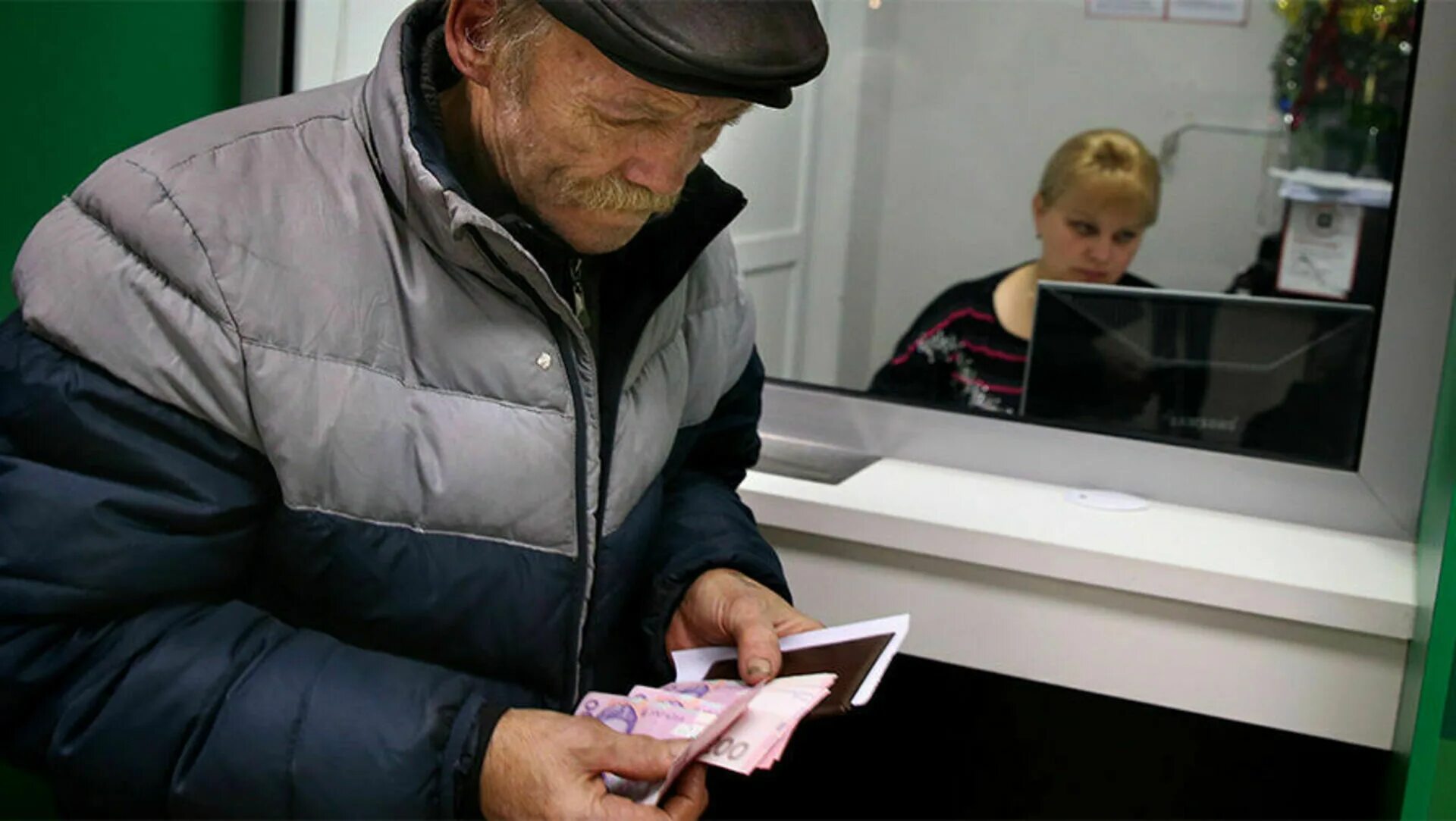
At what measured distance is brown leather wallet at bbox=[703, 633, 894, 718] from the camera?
131cm

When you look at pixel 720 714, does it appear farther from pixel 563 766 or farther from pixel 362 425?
pixel 362 425

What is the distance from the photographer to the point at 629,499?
1372mm

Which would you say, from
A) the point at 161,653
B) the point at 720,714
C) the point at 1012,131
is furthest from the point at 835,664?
the point at 1012,131

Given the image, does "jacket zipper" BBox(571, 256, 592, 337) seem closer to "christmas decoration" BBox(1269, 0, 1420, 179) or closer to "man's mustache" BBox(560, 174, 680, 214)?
"man's mustache" BBox(560, 174, 680, 214)

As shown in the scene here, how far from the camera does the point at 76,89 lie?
1.74 metres

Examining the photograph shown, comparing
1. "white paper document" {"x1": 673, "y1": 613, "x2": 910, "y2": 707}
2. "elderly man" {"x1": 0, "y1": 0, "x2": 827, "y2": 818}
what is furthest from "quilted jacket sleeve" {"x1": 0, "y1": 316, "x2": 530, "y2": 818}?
"white paper document" {"x1": 673, "y1": 613, "x2": 910, "y2": 707}

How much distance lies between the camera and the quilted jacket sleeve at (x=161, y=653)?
1090mm

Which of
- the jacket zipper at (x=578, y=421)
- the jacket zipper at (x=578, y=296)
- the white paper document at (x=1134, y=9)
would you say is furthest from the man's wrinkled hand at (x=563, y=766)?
the white paper document at (x=1134, y=9)

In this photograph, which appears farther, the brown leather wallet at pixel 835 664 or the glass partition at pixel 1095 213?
the glass partition at pixel 1095 213

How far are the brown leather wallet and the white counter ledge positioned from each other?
543mm

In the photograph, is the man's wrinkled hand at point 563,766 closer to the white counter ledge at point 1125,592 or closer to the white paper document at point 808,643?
the white paper document at point 808,643

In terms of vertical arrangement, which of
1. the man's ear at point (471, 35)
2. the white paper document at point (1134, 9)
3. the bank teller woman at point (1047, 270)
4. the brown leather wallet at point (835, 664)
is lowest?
the brown leather wallet at point (835, 664)

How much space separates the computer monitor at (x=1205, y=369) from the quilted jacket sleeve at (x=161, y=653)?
4.42 ft

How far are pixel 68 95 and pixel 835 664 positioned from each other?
1150 mm
